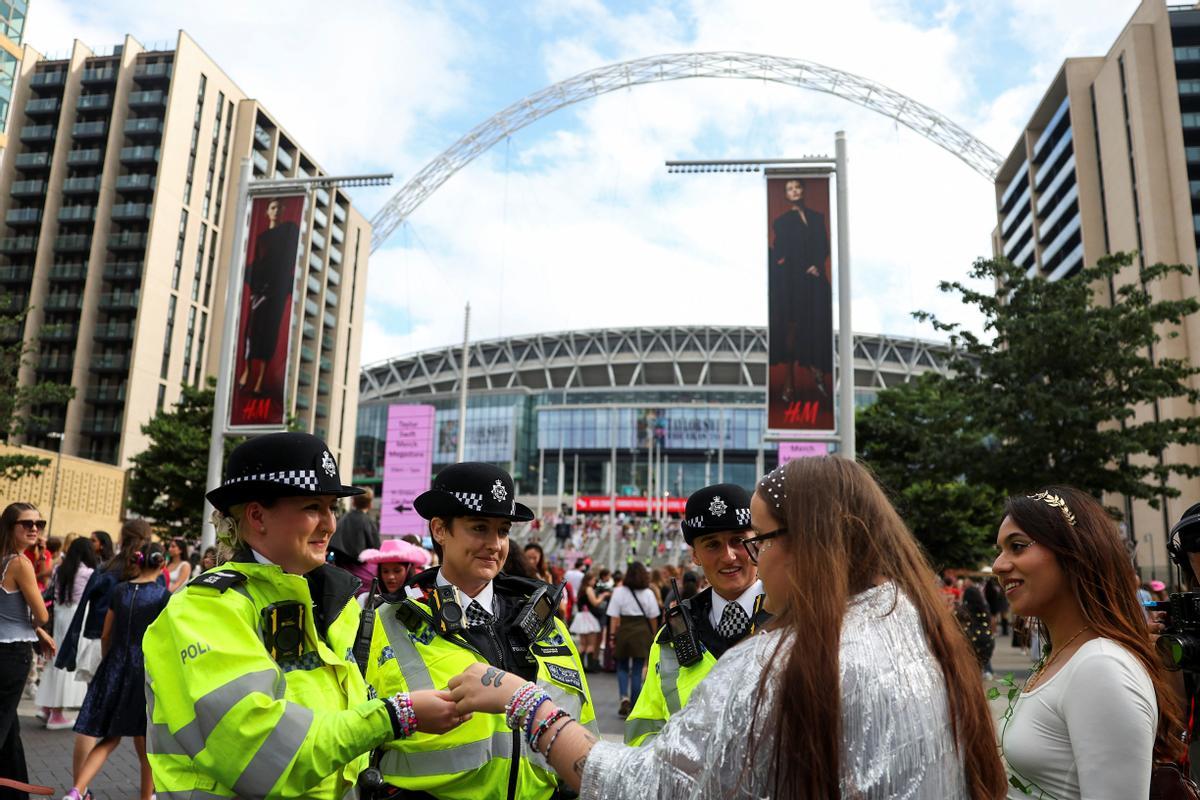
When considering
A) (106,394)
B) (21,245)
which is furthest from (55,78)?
(106,394)

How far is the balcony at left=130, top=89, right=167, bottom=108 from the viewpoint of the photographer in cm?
6166

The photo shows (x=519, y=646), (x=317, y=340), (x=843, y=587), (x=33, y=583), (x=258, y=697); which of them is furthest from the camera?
(x=317, y=340)

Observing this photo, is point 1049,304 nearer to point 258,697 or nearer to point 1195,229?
point 258,697

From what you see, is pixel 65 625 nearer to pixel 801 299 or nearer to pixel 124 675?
pixel 124 675

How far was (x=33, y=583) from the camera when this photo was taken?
5.80 meters

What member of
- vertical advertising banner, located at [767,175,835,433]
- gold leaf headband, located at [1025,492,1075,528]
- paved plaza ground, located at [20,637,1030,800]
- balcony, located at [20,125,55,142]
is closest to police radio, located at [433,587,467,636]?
gold leaf headband, located at [1025,492,1075,528]

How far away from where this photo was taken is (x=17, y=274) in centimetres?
6056

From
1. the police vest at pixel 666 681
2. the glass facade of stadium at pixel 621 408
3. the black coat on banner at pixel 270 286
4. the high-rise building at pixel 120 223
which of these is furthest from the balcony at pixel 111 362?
the police vest at pixel 666 681

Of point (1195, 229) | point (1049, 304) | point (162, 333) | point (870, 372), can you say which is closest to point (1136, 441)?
point (1049, 304)

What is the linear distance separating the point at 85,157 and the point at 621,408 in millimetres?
55055

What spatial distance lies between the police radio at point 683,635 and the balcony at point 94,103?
71505 mm

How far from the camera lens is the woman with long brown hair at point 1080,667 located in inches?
84.4

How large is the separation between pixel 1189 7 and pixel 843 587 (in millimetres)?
66921

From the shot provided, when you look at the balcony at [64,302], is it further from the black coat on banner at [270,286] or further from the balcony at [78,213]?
the black coat on banner at [270,286]
